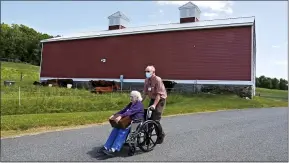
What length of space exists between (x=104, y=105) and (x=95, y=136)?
334 inches

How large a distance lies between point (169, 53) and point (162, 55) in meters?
0.65

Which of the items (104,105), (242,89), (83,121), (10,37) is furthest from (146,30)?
(10,37)

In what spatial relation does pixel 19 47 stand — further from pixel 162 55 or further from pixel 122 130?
pixel 122 130

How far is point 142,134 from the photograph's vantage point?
21.1 feet

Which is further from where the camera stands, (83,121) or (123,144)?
(83,121)

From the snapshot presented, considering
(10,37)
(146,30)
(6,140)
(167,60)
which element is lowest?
(6,140)

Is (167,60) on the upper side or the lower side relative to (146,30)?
lower

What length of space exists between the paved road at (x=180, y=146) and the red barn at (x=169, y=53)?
1481 cm

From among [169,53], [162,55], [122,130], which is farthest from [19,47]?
[122,130]

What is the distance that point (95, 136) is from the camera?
26.2 ft

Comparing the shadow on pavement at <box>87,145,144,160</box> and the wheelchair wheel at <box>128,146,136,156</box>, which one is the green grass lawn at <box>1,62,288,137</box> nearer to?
the shadow on pavement at <box>87,145,144,160</box>

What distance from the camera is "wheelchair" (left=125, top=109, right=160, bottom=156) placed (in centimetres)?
610

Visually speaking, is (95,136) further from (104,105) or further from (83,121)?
(104,105)

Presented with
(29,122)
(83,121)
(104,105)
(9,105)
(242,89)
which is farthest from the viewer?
(242,89)
